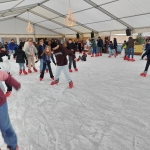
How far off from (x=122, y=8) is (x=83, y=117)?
8.24 m

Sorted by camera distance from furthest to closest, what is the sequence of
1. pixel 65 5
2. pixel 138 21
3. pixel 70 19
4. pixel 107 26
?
pixel 107 26 < pixel 65 5 < pixel 138 21 < pixel 70 19

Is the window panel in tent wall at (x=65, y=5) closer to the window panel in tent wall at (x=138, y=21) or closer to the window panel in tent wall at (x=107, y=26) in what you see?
the window panel in tent wall at (x=107, y=26)

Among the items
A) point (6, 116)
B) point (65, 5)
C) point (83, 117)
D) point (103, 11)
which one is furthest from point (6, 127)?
point (65, 5)

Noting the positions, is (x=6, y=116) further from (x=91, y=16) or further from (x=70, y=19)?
(x=91, y=16)

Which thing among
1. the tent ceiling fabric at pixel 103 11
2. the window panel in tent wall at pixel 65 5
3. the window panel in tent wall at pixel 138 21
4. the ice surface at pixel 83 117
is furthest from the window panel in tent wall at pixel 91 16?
the ice surface at pixel 83 117

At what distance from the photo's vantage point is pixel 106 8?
9227mm

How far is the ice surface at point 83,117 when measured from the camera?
177 cm

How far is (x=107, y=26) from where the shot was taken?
12289 millimetres

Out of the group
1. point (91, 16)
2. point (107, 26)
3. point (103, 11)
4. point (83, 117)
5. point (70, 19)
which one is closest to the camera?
point (83, 117)

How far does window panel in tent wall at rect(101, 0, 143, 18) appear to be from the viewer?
8.18 meters

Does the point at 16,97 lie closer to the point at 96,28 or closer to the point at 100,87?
the point at 100,87

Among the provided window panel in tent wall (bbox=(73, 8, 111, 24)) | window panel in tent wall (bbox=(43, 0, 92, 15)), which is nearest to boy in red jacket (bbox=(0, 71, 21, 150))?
window panel in tent wall (bbox=(43, 0, 92, 15))

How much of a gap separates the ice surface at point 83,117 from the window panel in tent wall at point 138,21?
685cm

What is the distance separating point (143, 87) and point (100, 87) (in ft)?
3.53
